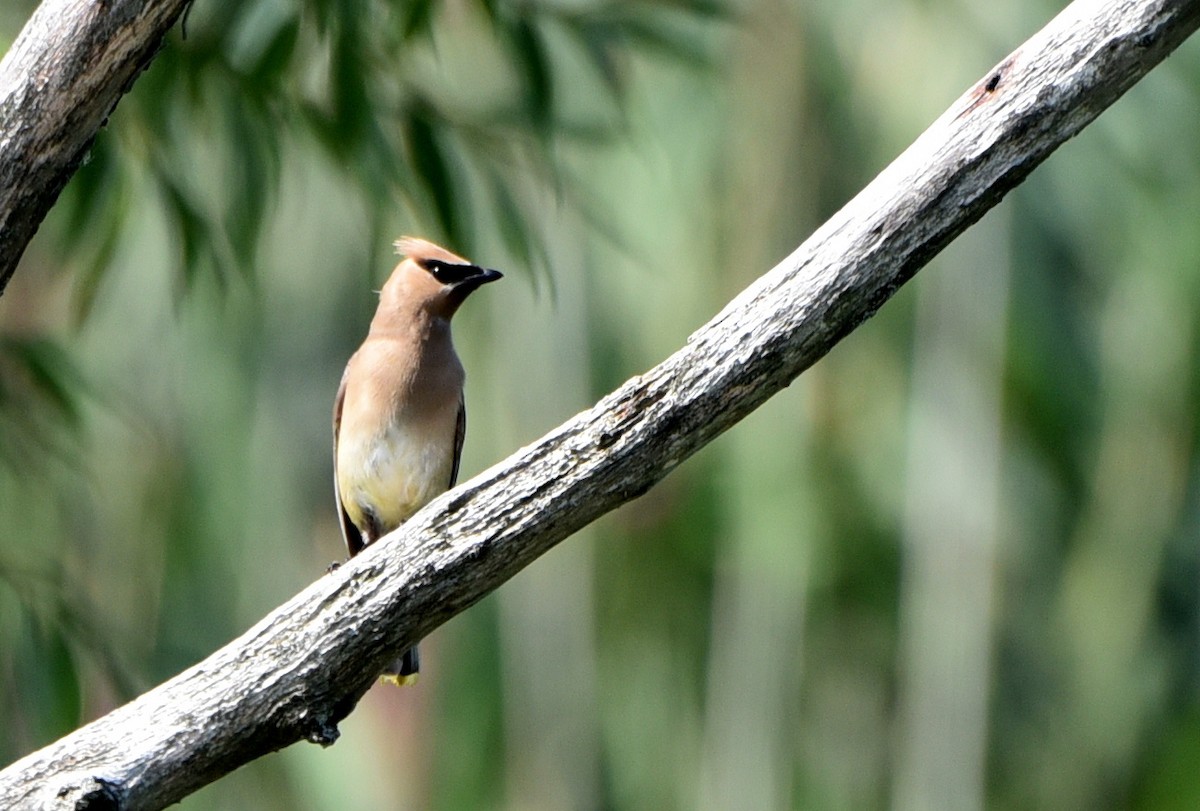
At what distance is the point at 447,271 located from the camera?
423cm

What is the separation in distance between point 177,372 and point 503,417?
55.4 inches

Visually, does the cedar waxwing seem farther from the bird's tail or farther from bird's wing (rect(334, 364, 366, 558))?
bird's wing (rect(334, 364, 366, 558))

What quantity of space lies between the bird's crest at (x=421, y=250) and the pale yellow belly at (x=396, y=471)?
16.8 inches

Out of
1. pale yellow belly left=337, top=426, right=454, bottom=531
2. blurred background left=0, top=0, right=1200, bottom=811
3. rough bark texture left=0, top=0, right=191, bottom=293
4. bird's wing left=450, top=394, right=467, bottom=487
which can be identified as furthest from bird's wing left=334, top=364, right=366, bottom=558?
rough bark texture left=0, top=0, right=191, bottom=293

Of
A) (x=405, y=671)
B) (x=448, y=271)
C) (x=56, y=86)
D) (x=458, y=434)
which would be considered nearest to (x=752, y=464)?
(x=458, y=434)

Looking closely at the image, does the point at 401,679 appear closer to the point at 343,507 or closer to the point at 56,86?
the point at 343,507

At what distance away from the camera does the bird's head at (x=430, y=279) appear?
4207 mm

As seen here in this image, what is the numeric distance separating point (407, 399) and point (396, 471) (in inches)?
7.1

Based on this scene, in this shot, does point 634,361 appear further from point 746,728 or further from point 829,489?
point 746,728

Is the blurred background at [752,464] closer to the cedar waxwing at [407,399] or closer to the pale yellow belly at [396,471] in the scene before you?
the cedar waxwing at [407,399]

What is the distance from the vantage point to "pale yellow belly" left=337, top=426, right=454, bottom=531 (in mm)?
4328

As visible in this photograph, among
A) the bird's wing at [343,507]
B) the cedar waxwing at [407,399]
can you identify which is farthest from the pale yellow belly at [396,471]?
the bird's wing at [343,507]

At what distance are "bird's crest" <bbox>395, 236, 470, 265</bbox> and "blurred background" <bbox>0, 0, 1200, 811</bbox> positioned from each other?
86 cm

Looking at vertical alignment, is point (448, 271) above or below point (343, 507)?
above
